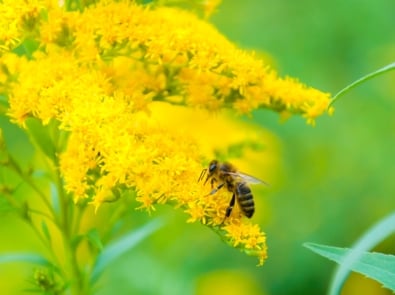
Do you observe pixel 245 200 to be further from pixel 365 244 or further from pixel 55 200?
pixel 365 244

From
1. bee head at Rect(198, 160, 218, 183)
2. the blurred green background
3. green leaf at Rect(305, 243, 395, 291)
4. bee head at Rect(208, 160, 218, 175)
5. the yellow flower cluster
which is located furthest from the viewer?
the blurred green background

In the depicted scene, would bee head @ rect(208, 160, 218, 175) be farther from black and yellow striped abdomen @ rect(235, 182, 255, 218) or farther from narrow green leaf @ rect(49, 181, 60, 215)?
narrow green leaf @ rect(49, 181, 60, 215)

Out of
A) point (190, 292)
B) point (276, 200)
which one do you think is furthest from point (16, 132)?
point (190, 292)

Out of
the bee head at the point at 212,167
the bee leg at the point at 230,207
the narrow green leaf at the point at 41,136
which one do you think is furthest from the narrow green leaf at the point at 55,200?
the bee leg at the point at 230,207

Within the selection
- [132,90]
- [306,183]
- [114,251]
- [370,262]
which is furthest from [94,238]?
[306,183]

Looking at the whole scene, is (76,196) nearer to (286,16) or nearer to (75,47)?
(75,47)

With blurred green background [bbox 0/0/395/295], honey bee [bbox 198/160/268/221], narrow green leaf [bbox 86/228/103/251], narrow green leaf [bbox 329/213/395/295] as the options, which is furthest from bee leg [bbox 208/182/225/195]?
blurred green background [bbox 0/0/395/295]

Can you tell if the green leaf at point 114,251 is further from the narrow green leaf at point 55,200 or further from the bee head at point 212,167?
the bee head at point 212,167
